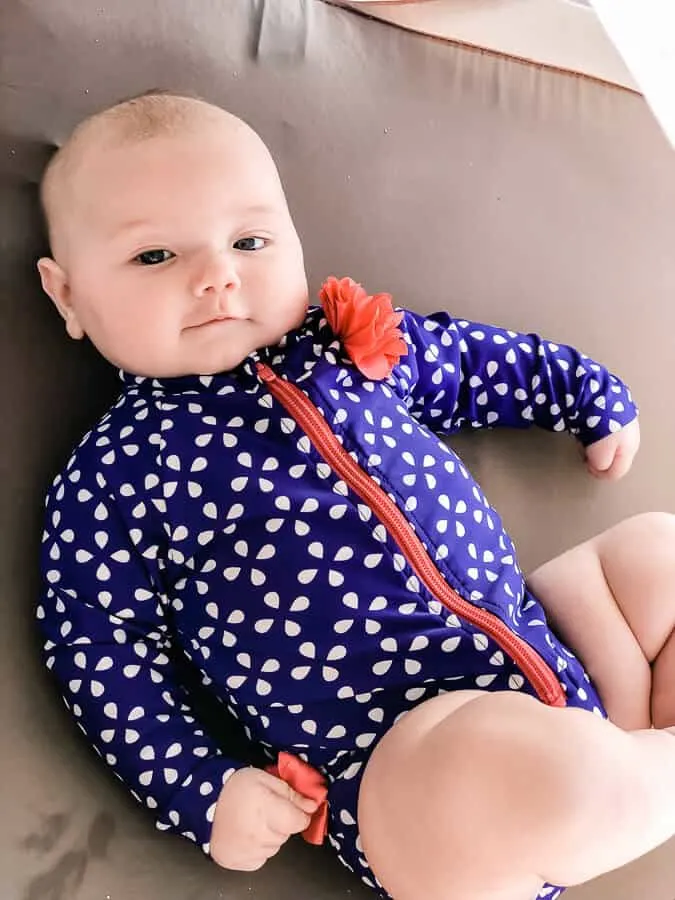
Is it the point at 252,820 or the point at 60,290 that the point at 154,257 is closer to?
the point at 60,290

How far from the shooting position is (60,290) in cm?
96

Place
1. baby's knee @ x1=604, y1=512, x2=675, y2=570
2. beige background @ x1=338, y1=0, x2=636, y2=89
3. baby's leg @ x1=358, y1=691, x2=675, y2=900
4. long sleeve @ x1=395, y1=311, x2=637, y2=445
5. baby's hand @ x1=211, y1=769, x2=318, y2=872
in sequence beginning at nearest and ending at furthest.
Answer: baby's leg @ x1=358, y1=691, x2=675, y2=900
baby's hand @ x1=211, y1=769, x2=318, y2=872
baby's knee @ x1=604, y1=512, x2=675, y2=570
long sleeve @ x1=395, y1=311, x2=637, y2=445
beige background @ x1=338, y1=0, x2=636, y2=89

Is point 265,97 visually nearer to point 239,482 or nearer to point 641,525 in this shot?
point 239,482

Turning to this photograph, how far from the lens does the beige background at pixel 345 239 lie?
2.98 feet

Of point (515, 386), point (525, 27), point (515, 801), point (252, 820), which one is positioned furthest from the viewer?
point (525, 27)

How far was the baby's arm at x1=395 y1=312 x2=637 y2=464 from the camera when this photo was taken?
1.08 metres

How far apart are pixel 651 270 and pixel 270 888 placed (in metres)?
0.78

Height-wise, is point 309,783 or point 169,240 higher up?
point 169,240

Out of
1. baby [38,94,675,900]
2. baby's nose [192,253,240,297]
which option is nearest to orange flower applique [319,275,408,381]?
baby [38,94,675,900]

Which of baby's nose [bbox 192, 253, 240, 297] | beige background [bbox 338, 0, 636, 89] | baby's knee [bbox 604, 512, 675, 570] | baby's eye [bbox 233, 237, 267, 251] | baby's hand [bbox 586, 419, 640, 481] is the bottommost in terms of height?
baby's knee [bbox 604, 512, 675, 570]

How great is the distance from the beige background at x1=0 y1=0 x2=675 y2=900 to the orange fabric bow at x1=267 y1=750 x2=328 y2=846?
0.05 meters

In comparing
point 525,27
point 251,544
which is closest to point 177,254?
point 251,544

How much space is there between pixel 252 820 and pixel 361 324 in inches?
16.6

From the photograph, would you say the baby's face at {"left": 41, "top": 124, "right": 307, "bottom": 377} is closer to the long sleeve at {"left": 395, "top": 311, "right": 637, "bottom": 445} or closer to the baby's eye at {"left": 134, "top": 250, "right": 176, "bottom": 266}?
the baby's eye at {"left": 134, "top": 250, "right": 176, "bottom": 266}
